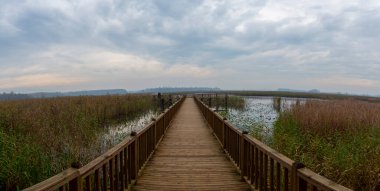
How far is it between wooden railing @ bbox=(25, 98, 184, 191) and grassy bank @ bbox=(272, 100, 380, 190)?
167 inches

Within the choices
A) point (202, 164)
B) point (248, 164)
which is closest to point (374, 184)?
point (248, 164)

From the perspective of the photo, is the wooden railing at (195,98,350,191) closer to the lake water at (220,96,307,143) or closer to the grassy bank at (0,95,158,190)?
the grassy bank at (0,95,158,190)

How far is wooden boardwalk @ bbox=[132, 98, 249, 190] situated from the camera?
19.3 ft

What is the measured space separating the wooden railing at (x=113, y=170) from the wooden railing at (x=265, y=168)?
2154 millimetres

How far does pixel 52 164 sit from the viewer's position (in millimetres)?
8117

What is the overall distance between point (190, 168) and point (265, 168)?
8.85 ft

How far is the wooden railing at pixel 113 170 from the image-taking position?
300 centimetres

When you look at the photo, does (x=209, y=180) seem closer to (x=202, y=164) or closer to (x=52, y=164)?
(x=202, y=164)

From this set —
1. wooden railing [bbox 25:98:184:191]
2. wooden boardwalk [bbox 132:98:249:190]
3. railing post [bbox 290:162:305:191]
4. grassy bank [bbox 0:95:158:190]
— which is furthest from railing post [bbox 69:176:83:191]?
grassy bank [bbox 0:95:158:190]

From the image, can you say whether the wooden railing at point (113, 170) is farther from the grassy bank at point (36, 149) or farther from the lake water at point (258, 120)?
the lake water at point (258, 120)

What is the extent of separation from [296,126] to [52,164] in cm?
1007

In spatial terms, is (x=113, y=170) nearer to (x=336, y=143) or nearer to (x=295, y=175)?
(x=295, y=175)

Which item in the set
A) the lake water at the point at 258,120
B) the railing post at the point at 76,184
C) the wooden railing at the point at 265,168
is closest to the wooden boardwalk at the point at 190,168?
the wooden railing at the point at 265,168

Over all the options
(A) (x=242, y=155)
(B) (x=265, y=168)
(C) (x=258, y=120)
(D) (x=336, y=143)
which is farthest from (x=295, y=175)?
(C) (x=258, y=120)
